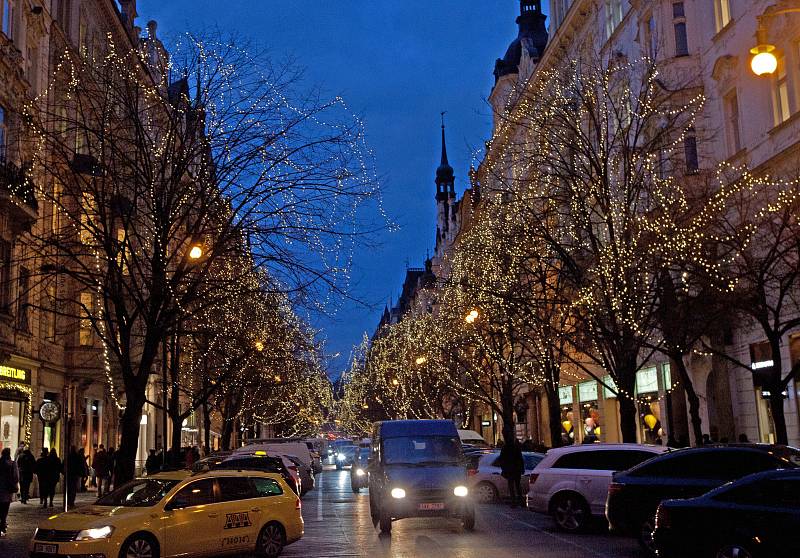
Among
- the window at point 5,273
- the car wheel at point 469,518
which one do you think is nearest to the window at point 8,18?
the window at point 5,273

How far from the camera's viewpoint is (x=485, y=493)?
91.0 feet

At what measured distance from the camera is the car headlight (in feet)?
43.1

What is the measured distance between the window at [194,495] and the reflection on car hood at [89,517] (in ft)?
1.63

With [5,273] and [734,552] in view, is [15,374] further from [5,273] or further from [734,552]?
[734,552]

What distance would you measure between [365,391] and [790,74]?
297 ft

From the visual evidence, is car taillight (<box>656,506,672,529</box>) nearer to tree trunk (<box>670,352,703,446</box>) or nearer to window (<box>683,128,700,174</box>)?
tree trunk (<box>670,352,703,446</box>)

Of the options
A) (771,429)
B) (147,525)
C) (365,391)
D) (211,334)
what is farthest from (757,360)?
(365,391)

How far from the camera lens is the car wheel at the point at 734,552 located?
1092cm

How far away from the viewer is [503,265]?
29.7m

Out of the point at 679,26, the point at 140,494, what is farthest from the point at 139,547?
the point at 679,26

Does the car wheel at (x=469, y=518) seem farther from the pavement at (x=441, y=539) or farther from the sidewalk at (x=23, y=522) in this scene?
the sidewalk at (x=23, y=522)

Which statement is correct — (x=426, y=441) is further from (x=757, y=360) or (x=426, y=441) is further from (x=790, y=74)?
(x=790, y=74)

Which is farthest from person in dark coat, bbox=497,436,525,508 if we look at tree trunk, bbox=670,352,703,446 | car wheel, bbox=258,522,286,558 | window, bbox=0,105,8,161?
window, bbox=0,105,8,161

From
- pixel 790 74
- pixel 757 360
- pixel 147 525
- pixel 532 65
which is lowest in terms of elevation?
pixel 147 525
